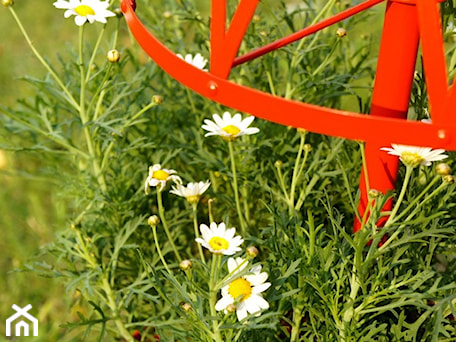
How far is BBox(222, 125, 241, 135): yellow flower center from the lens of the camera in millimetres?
1100

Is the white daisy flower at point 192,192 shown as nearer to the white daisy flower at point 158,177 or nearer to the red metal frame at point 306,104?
the white daisy flower at point 158,177

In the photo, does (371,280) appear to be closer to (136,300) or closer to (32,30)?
(136,300)

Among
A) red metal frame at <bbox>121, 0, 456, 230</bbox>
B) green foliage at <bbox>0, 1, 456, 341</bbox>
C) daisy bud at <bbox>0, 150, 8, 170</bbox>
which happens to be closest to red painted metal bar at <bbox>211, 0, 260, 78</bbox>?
red metal frame at <bbox>121, 0, 456, 230</bbox>

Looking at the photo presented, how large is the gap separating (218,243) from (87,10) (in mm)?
491

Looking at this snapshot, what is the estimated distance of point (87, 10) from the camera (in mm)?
1183

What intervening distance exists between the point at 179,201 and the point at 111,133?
28 cm

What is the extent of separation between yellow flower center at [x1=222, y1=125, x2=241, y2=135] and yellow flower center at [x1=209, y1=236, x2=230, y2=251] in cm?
19

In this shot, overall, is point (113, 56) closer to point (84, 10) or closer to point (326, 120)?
point (84, 10)

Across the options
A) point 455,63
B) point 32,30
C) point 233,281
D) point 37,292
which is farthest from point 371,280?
point 32,30

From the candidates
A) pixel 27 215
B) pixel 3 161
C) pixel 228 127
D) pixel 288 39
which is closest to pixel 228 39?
pixel 288 39

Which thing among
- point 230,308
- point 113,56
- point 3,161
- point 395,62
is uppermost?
point 3,161

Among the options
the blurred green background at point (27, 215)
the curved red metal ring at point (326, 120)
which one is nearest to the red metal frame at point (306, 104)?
the curved red metal ring at point (326, 120)

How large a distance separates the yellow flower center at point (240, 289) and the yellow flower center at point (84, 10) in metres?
0.54

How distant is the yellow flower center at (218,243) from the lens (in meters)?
0.96
